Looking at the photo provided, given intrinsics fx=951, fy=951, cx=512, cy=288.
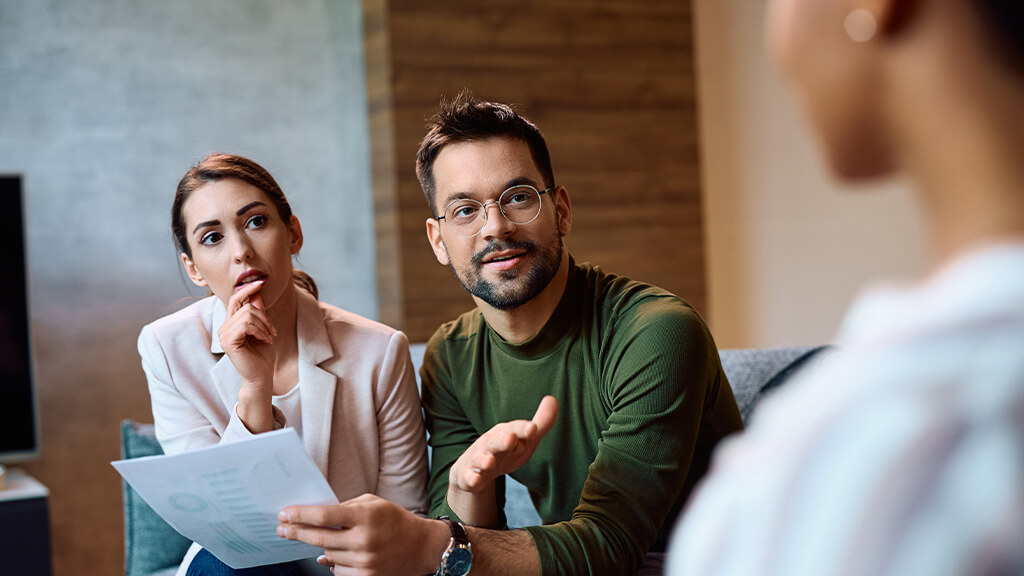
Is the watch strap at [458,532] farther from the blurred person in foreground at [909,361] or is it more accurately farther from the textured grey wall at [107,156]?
the textured grey wall at [107,156]

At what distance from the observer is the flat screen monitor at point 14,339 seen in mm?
2771

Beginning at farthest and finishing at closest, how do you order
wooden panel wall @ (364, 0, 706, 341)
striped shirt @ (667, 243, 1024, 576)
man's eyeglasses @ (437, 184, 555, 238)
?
wooden panel wall @ (364, 0, 706, 341)
man's eyeglasses @ (437, 184, 555, 238)
striped shirt @ (667, 243, 1024, 576)

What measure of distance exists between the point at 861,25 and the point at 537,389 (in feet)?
3.96

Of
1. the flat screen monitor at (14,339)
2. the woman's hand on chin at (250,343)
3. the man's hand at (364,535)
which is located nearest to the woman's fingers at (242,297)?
the woman's hand on chin at (250,343)

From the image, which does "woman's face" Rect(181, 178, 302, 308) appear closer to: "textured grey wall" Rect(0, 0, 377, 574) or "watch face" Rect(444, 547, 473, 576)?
"watch face" Rect(444, 547, 473, 576)

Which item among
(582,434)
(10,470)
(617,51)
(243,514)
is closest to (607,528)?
(582,434)

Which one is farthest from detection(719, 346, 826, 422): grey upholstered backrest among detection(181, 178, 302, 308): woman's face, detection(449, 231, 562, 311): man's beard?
detection(181, 178, 302, 308): woman's face

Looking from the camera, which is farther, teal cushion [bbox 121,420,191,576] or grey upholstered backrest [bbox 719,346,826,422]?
grey upholstered backrest [bbox 719,346,826,422]

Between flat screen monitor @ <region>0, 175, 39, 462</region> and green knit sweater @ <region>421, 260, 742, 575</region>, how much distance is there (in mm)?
1617

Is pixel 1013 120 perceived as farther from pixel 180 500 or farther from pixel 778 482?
pixel 180 500

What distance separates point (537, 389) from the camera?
5.32ft

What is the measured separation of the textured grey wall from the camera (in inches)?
124

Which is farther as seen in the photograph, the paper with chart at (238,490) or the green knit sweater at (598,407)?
the green knit sweater at (598,407)

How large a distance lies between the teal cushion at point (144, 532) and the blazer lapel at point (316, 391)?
0.57 meters
